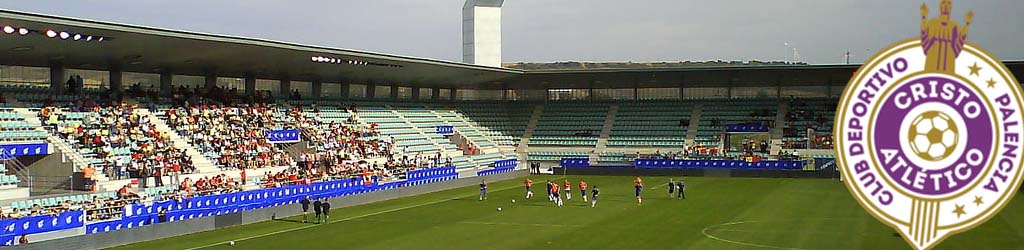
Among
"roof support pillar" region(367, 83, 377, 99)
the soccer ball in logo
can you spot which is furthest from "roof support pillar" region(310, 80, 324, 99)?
the soccer ball in logo

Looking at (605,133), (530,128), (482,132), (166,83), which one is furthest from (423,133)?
(166,83)

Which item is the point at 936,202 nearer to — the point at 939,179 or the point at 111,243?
the point at 939,179

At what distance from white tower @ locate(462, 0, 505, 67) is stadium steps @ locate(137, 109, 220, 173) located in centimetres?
2828

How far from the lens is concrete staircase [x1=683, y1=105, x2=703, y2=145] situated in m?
71.1

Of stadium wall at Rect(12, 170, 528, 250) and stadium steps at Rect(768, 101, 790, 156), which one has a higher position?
stadium steps at Rect(768, 101, 790, 156)

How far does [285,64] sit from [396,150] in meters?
9.57

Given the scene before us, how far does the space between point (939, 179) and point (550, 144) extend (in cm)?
6555

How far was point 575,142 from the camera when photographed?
2923 inches

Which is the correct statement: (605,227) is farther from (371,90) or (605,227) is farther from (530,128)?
(530,128)

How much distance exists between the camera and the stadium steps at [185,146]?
4112 centimetres

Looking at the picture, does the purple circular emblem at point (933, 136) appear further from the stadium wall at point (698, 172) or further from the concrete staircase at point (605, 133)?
the concrete staircase at point (605, 133)

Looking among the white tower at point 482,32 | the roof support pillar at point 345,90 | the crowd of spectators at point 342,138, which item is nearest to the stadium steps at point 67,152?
the crowd of spectators at point 342,138

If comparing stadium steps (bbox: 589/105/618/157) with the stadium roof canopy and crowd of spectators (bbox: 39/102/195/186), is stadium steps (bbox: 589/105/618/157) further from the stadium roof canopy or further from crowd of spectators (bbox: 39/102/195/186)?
crowd of spectators (bbox: 39/102/195/186)

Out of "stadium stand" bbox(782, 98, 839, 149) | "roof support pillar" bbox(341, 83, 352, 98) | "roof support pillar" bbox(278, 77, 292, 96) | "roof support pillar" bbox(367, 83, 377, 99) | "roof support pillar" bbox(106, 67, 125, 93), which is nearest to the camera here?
"roof support pillar" bbox(106, 67, 125, 93)
